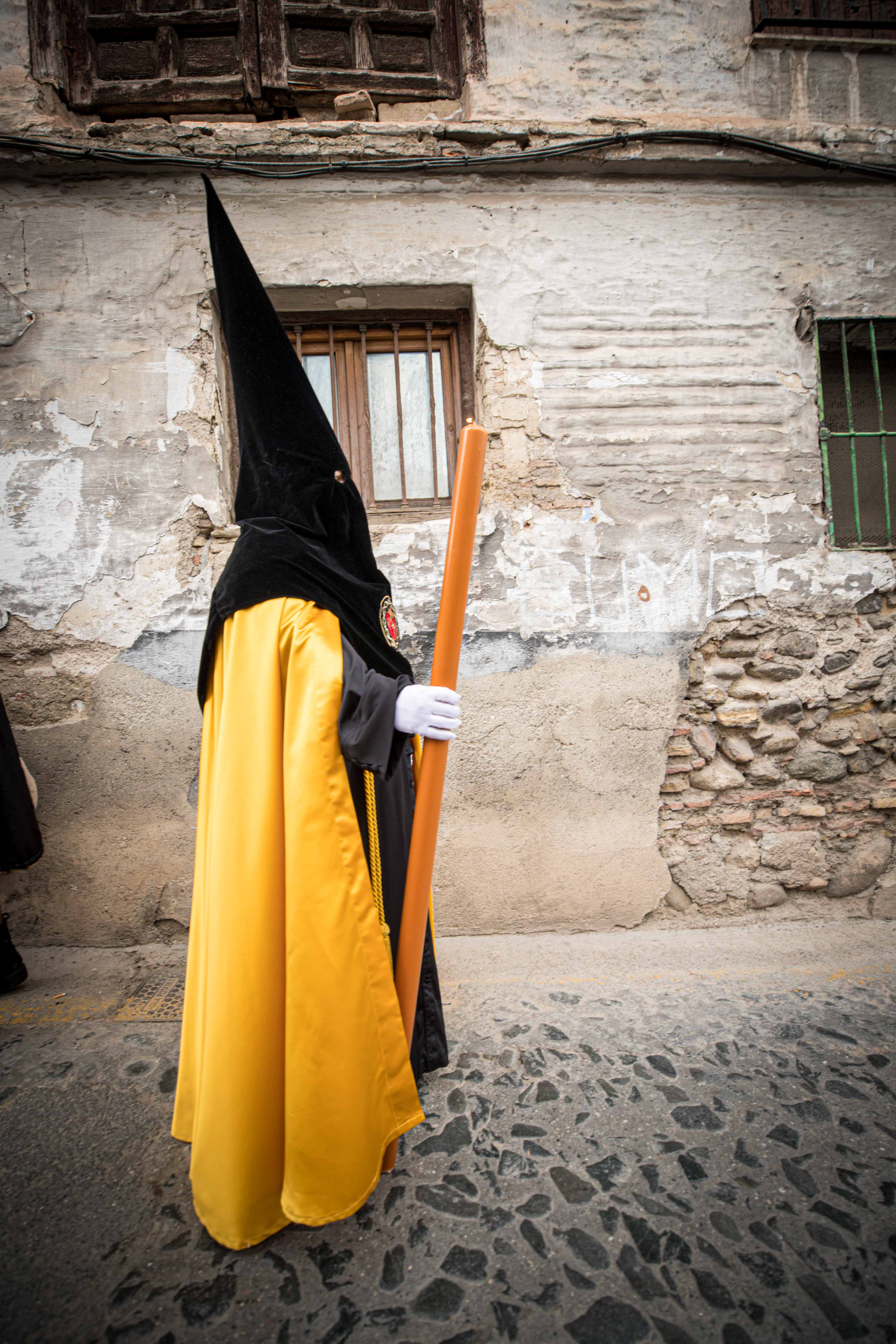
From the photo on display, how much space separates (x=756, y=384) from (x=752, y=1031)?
9.83 feet

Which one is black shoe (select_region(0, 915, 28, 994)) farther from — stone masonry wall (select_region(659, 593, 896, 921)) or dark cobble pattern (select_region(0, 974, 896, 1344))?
stone masonry wall (select_region(659, 593, 896, 921))

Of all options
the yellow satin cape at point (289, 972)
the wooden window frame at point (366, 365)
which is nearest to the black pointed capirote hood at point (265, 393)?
the yellow satin cape at point (289, 972)

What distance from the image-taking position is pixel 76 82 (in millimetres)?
3082

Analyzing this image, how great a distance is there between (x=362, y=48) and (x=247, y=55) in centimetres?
60

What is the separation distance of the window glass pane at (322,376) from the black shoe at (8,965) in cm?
285

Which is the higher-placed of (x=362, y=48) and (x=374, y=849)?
(x=362, y=48)

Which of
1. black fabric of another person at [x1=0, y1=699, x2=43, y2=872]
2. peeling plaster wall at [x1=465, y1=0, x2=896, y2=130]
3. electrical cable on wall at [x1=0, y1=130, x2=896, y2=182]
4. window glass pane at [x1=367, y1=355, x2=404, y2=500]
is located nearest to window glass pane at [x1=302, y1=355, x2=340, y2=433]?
window glass pane at [x1=367, y1=355, x2=404, y2=500]

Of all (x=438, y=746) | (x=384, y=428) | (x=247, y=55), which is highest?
(x=247, y=55)

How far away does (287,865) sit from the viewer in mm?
1400

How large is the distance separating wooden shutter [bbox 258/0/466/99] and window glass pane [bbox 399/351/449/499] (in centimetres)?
135

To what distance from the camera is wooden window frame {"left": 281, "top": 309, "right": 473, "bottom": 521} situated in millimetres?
A: 3311

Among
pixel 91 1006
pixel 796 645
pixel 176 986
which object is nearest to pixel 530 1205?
pixel 176 986

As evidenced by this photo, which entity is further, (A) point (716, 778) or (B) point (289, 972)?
(A) point (716, 778)

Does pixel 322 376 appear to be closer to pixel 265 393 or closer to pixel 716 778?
pixel 265 393
